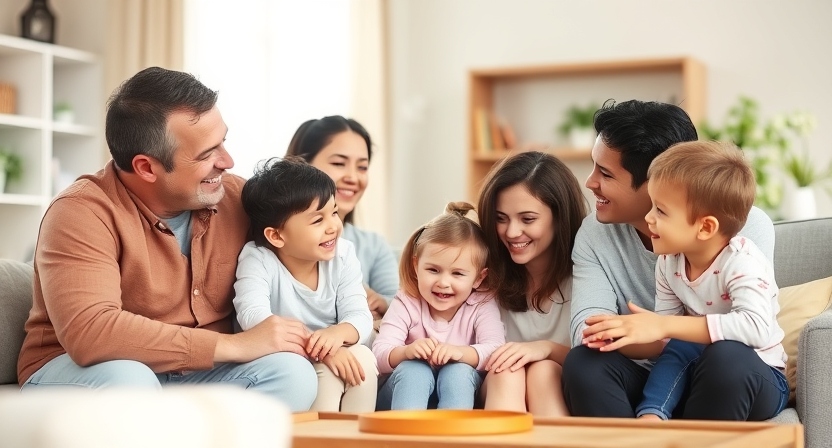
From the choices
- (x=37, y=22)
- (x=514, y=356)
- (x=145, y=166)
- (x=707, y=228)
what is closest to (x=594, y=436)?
(x=707, y=228)

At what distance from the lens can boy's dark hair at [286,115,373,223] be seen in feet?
10.1

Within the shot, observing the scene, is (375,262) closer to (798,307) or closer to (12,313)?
(12,313)

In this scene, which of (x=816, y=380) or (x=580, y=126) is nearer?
(x=816, y=380)

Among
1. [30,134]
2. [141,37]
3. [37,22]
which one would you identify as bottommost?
[30,134]

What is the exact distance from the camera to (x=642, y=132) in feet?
7.39

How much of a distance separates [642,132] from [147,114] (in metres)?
1.11

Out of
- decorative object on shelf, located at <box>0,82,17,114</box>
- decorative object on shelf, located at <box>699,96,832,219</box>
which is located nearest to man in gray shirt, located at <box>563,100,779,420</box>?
decorative object on shelf, located at <box>699,96,832,219</box>

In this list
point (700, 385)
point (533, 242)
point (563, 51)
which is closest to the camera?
point (700, 385)

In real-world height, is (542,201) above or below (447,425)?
above

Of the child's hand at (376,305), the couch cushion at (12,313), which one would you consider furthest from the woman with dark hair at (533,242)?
the couch cushion at (12,313)

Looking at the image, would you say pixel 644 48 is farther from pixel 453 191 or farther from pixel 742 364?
pixel 742 364

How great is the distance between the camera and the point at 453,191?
5.98m

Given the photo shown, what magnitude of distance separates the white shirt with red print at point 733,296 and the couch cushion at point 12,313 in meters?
1.43

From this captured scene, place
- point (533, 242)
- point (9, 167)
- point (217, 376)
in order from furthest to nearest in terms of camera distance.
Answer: point (9, 167) → point (533, 242) → point (217, 376)
